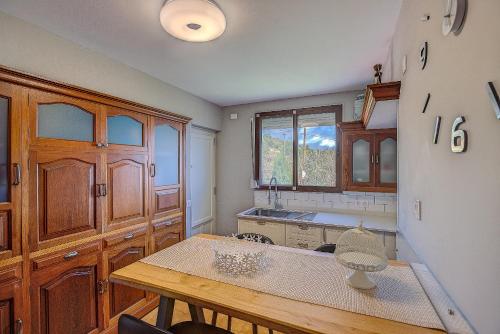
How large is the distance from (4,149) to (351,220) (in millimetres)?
3113

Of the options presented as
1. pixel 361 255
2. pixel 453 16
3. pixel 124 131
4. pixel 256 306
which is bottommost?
pixel 256 306

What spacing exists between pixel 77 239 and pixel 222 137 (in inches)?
105

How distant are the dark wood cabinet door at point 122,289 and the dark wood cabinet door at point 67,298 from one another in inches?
5.1

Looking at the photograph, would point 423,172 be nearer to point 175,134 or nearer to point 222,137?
point 175,134

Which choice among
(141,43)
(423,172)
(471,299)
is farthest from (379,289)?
(141,43)

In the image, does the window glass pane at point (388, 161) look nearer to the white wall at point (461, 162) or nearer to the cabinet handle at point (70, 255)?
the white wall at point (461, 162)

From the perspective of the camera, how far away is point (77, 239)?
5.99 ft

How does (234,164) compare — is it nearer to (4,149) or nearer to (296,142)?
(296,142)

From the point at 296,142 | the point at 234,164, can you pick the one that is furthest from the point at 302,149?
the point at 234,164

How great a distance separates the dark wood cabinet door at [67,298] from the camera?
5.26 feet

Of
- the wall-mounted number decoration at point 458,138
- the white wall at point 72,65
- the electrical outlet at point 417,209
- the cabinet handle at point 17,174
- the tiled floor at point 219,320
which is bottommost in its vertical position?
the tiled floor at point 219,320

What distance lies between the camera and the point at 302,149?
3602 mm

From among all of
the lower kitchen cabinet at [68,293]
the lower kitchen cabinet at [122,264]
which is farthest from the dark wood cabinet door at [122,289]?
the lower kitchen cabinet at [68,293]

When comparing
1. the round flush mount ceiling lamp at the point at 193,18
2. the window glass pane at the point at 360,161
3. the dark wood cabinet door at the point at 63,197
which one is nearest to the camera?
the round flush mount ceiling lamp at the point at 193,18
